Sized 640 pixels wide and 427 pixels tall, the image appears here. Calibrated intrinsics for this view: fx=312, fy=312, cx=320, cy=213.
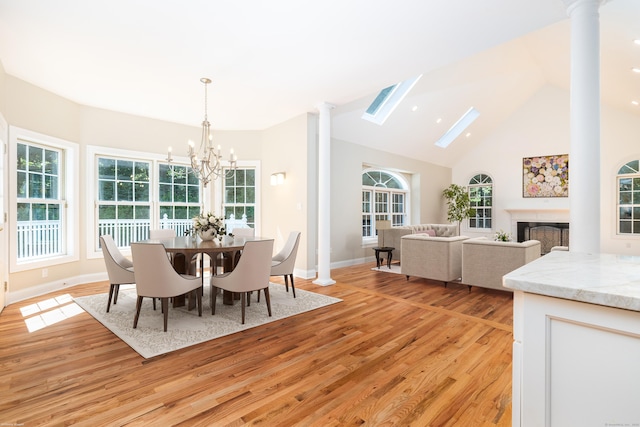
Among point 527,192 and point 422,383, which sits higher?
point 527,192

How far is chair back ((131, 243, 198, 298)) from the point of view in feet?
9.27

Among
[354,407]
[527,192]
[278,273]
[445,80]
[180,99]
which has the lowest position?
[354,407]

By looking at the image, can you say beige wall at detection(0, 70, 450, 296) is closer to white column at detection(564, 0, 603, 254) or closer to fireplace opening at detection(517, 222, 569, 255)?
white column at detection(564, 0, 603, 254)

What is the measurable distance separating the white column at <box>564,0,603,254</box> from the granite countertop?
1.10m

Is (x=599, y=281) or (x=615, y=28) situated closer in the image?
(x=599, y=281)

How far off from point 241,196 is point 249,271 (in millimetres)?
3455

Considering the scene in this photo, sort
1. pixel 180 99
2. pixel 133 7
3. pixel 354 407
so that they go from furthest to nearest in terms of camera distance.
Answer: pixel 180 99, pixel 133 7, pixel 354 407

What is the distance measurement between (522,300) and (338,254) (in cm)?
539

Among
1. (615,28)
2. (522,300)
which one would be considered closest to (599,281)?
(522,300)

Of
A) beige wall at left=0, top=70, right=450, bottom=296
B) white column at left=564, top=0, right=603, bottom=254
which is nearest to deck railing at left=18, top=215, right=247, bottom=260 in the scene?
beige wall at left=0, top=70, right=450, bottom=296

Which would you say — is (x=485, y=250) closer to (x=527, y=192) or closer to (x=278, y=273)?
(x=278, y=273)

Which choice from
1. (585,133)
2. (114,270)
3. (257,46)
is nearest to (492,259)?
(585,133)

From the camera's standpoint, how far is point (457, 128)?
862cm

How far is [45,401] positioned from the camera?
6.09ft
